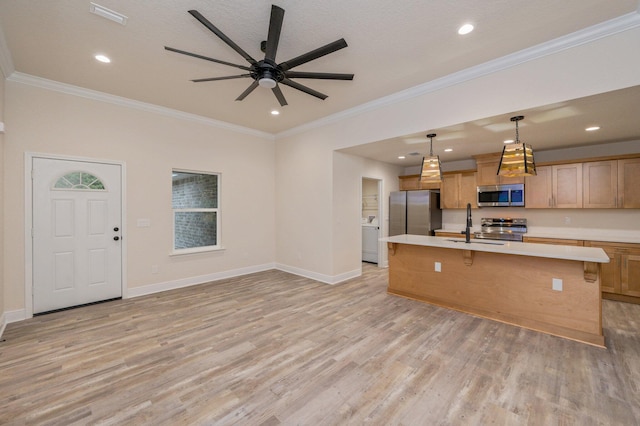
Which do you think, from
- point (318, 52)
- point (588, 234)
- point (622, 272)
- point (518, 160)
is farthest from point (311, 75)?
point (588, 234)

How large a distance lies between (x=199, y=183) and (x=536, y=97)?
5348 millimetres

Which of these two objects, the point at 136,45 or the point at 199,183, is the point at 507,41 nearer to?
the point at 136,45

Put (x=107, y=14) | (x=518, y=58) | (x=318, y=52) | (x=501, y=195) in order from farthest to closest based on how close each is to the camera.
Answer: (x=501, y=195), (x=518, y=58), (x=107, y=14), (x=318, y=52)

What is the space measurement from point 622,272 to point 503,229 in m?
1.69

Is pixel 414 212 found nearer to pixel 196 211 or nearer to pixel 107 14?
pixel 196 211

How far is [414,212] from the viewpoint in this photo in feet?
19.9

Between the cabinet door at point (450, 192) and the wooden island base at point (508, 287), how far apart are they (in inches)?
94.1

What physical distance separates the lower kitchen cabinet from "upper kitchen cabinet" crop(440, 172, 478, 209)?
2.06 m

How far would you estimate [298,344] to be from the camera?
2.79 meters

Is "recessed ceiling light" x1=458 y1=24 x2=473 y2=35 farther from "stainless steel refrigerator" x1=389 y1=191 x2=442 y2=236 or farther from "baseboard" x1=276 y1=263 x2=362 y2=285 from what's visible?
"baseboard" x1=276 y1=263 x2=362 y2=285

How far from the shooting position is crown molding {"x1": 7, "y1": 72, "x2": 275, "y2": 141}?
11.3 feet

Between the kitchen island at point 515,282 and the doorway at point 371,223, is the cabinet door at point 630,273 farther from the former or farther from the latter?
the doorway at point 371,223

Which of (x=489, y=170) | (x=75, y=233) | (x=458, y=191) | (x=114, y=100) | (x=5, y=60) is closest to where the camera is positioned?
(x=5, y=60)

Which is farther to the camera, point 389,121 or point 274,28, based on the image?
point 389,121
